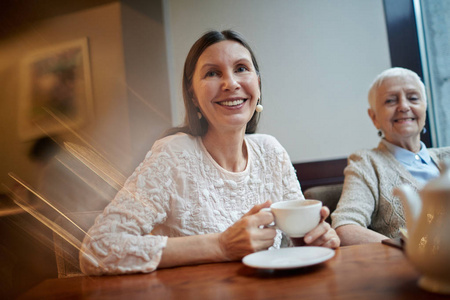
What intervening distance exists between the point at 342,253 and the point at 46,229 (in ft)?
9.92

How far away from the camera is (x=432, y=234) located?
1.91 ft

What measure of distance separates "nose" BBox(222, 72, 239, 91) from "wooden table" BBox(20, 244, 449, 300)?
25.0 inches

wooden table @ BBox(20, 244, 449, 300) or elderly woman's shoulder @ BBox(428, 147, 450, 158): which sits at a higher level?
elderly woman's shoulder @ BBox(428, 147, 450, 158)

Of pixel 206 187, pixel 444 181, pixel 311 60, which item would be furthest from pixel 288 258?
pixel 311 60

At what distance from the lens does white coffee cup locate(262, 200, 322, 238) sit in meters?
0.86

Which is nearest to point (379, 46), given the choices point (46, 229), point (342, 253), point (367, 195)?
point (367, 195)

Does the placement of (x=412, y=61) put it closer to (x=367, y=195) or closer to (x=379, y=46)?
(x=379, y=46)

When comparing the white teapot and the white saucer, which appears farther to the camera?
the white saucer

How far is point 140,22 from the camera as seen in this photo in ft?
9.39

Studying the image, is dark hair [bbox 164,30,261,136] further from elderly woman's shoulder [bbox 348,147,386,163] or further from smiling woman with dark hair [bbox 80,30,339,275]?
elderly woman's shoulder [bbox 348,147,386,163]

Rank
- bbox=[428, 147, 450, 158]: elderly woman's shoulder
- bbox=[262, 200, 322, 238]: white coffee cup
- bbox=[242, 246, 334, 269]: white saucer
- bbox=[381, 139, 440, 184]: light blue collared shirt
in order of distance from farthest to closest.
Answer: bbox=[428, 147, 450, 158]: elderly woman's shoulder < bbox=[381, 139, 440, 184]: light blue collared shirt < bbox=[262, 200, 322, 238]: white coffee cup < bbox=[242, 246, 334, 269]: white saucer

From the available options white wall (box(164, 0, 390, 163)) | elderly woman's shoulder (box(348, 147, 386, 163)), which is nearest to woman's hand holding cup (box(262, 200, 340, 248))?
elderly woman's shoulder (box(348, 147, 386, 163))

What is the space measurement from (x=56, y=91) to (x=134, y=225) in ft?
9.12

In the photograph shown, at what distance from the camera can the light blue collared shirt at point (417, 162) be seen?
1768 millimetres
